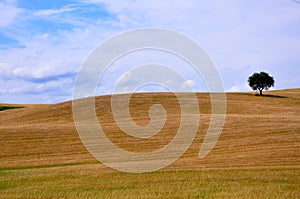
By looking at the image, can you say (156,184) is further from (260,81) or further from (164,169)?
(260,81)

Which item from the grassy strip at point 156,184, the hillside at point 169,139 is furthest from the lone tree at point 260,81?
the grassy strip at point 156,184

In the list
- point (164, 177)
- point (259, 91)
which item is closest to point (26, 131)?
point (164, 177)

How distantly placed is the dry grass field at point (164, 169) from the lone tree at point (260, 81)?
33.8m

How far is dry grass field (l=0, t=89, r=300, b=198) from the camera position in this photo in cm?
1670

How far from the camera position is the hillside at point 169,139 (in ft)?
85.7

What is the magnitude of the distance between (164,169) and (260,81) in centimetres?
6854

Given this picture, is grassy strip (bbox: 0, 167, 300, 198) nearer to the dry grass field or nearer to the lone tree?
the dry grass field

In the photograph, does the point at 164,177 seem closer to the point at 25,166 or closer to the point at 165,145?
the point at 25,166

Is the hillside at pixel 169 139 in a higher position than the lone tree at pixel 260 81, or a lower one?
lower

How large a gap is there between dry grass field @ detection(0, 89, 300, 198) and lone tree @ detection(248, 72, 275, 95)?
3381 cm

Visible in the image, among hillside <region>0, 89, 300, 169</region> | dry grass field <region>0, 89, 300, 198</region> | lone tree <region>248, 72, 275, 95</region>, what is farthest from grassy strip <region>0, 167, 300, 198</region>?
lone tree <region>248, 72, 275, 95</region>

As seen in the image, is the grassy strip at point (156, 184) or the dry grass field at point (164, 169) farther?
the dry grass field at point (164, 169)

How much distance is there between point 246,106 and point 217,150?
30685 millimetres

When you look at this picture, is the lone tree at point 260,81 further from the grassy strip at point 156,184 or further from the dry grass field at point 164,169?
the grassy strip at point 156,184
